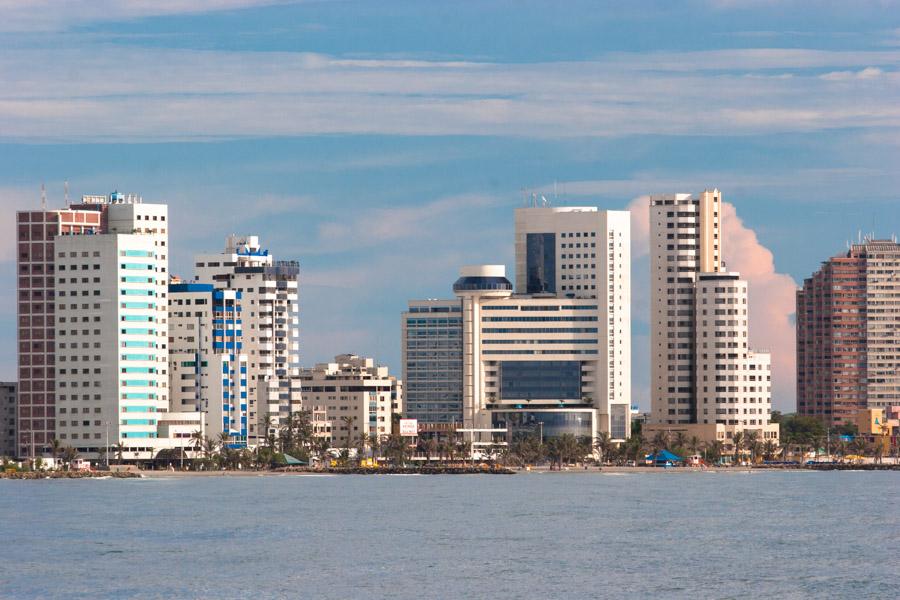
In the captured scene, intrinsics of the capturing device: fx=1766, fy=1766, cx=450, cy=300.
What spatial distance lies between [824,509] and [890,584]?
7032 cm

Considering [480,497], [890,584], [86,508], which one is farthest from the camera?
[480,497]

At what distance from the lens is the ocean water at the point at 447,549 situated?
10306 centimetres

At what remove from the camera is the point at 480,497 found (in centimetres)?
19338

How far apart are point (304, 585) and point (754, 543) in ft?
137

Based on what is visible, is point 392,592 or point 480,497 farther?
point 480,497

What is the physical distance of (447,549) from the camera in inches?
4906

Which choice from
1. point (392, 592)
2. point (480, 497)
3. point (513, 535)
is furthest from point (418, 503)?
point (392, 592)

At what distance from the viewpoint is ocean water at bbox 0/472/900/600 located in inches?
4058

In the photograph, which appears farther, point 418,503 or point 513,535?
point 418,503

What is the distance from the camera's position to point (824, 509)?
174 m

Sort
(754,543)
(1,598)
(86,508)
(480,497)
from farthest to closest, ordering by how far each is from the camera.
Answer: (480,497)
(86,508)
(754,543)
(1,598)

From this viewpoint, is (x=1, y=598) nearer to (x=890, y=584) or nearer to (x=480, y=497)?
(x=890, y=584)

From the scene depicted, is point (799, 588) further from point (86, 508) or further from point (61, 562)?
point (86, 508)

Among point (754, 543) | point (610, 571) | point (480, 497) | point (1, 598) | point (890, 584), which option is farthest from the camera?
point (480, 497)
